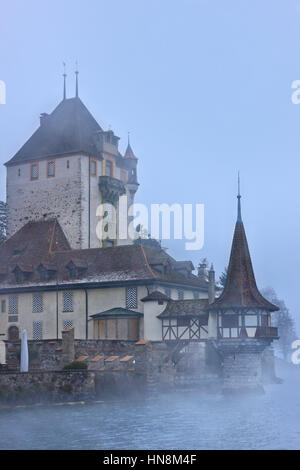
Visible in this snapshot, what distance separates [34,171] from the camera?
7938cm

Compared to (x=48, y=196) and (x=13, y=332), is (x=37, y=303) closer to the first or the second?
(x=13, y=332)

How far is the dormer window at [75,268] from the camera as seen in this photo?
68.4 m

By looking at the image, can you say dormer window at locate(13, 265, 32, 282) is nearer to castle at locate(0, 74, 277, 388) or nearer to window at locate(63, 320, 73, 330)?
castle at locate(0, 74, 277, 388)

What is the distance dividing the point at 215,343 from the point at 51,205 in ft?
80.3

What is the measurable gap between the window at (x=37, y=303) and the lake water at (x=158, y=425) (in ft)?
57.1

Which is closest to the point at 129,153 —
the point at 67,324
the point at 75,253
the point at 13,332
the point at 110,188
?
the point at 110,188

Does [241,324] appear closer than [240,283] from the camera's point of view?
Yes

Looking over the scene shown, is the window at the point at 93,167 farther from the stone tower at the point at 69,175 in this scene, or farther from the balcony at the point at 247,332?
the balcony at the point at 247,332

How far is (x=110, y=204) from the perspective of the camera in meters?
79.0

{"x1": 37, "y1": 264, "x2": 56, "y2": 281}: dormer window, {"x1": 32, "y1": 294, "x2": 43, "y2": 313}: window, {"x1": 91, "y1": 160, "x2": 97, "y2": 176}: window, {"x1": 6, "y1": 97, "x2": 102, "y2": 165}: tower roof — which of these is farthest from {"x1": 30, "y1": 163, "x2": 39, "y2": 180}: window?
{"x1": 32, "y1": 294, "x2": 43, "y2": 313}: window

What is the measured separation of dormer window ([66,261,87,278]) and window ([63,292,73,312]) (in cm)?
143

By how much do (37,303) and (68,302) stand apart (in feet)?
8.80

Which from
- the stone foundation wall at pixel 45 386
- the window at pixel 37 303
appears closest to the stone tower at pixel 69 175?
the window at pixel 37 303
